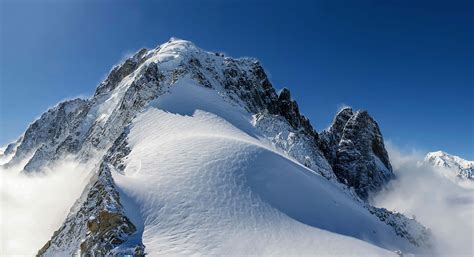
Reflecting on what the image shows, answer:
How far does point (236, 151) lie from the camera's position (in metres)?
27.5

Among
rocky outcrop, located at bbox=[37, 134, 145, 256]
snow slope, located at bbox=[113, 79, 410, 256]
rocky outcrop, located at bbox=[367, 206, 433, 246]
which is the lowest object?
rocky outcrop, located at bbox=[37, 134, 145, 256]

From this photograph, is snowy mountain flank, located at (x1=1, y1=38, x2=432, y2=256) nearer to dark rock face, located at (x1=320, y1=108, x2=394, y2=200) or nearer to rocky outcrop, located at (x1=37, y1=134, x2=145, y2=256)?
rocky outcrop, located at (x1=37, y1=134, x2=145, y2=256)

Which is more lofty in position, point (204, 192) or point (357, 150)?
point (357, 150)

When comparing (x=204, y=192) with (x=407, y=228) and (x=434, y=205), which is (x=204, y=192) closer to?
(x=407, y=228)

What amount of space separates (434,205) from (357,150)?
58.4 feet

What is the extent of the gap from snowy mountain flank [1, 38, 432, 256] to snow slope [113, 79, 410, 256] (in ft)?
0.22

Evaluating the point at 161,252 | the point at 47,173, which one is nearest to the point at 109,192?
the point at 161,252

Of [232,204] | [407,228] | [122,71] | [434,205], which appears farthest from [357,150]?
[232,204]

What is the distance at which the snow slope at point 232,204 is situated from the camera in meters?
19.4

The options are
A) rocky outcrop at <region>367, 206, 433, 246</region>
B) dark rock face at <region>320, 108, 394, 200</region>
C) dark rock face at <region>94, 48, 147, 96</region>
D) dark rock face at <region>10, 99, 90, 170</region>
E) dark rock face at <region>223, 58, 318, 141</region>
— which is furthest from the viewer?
dark rock face at <region>320, 108, 394, 200</region>

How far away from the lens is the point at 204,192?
22.5 meters

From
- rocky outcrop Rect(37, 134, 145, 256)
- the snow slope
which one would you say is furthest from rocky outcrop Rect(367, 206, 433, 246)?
rocky outcrop Rect(37, 134, 145, 256)

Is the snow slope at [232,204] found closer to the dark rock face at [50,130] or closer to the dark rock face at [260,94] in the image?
the dark rock face at [260,94]

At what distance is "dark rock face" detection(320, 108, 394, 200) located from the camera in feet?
258
